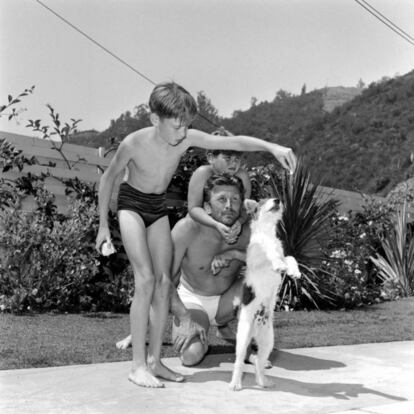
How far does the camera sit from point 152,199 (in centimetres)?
390

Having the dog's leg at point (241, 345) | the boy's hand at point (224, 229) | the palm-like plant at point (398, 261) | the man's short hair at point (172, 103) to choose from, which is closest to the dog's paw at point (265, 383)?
the dog's leg at point (241, 345)

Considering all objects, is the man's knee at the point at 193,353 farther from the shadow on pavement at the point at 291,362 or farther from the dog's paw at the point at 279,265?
the dog's paw at the point at 279,265

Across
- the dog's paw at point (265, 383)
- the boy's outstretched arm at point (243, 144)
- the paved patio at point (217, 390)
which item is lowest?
the paved patio at point (217, 390)

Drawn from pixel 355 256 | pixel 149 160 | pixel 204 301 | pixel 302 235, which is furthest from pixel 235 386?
pixel 355 256

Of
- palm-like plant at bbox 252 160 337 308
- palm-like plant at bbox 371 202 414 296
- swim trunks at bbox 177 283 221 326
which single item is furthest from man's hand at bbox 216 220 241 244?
palm-like plant at bbox 371 202 414 296

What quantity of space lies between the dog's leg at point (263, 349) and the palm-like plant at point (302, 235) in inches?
177

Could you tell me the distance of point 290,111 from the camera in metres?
59.4

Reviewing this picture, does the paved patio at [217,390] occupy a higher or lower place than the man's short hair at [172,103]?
lower

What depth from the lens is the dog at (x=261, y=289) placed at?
12.0 feet

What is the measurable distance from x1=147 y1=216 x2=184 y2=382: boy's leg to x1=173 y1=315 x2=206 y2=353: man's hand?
1.38ft

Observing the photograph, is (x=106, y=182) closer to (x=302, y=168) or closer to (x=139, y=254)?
(x=139, y=254)

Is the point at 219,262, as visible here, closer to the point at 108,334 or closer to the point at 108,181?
the point at 108,181

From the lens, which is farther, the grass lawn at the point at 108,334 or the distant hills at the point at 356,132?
the distant hills at the point at 356,132

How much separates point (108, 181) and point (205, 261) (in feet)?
3.37
